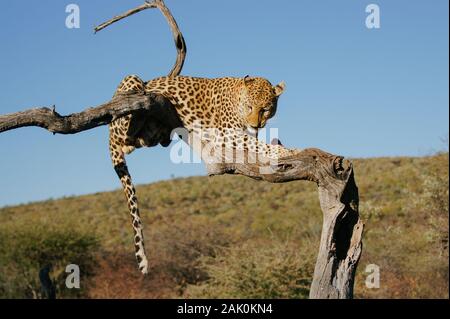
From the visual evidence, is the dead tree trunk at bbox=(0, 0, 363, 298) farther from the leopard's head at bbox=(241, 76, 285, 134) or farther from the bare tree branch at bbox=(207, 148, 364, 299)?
the leopard's head at bbox=(241, 76, 285, 134)

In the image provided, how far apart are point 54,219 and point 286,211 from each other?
1448 centimetres

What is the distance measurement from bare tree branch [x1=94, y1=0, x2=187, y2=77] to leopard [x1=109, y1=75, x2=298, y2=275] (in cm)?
29

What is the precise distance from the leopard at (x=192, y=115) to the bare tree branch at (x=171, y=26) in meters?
0.29

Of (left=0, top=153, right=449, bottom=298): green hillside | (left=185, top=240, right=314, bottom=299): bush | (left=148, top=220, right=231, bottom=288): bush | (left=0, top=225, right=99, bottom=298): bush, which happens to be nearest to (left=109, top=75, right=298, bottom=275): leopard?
(left=0, top=153, right=449, bottom=298): green hillside

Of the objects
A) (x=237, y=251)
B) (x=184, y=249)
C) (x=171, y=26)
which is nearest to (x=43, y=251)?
(x=184, y=249)

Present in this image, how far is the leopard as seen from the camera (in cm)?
880

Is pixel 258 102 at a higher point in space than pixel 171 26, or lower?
lower

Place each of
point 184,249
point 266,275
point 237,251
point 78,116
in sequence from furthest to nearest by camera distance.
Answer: point 184,249, point 237,251, point 266,275, point 78,116

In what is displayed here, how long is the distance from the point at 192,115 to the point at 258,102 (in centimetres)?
85

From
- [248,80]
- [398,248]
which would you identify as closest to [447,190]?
[398,248]

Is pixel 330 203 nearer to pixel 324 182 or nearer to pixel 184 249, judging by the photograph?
pixel 324 182

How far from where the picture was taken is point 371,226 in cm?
3781

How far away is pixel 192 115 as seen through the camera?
355 inches
